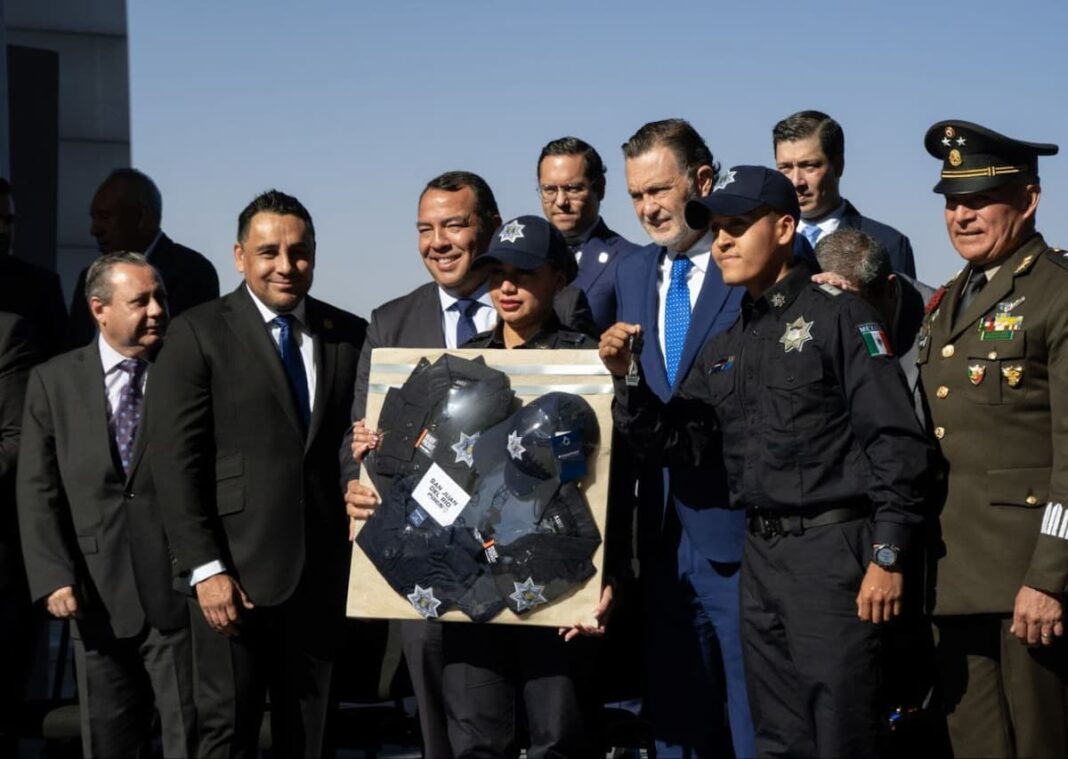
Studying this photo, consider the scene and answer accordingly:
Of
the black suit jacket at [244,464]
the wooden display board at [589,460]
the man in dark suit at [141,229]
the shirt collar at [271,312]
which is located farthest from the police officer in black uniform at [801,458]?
the man in dark suit at [141,229]

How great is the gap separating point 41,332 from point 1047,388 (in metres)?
4.69

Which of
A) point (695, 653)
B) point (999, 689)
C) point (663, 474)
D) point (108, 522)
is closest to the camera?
point (999, 689)

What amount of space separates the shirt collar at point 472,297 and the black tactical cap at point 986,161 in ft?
5.52

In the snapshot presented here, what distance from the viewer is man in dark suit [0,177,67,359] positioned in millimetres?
7195

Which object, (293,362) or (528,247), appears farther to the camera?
(293,362)

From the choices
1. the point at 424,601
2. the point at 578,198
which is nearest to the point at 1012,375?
the point at 424,601

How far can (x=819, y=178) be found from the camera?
623 cm

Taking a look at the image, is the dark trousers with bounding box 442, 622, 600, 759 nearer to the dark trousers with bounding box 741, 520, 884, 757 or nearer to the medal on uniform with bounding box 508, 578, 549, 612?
the medal on uniform with bounding box 508, 578, 549, 612

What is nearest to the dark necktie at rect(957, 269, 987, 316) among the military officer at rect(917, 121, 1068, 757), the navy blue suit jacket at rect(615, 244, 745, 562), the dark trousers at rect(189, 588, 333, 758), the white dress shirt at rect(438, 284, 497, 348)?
the military officer at rect(917, 121, 1068, 757)

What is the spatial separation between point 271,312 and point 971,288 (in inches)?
96.7

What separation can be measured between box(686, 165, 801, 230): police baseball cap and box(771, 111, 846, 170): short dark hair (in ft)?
5.16

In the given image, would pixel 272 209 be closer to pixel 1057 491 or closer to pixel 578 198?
pixel 578 198

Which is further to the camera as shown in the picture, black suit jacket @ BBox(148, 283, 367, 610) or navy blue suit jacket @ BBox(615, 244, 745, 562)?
black suit jacket @ BBox(148, 283, 367, 610)

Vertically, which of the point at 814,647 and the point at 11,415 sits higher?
the point at 11,415
